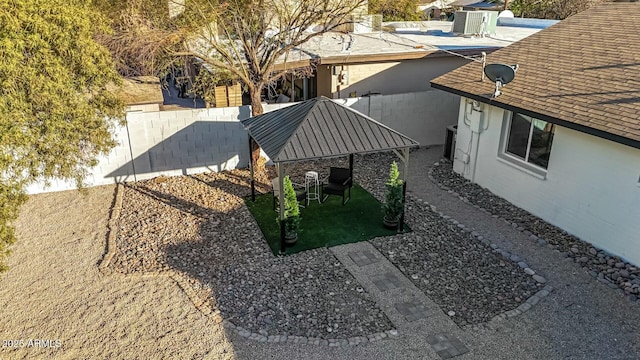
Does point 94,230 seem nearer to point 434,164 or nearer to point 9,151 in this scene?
point 9,151

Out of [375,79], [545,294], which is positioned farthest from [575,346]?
[375,79]

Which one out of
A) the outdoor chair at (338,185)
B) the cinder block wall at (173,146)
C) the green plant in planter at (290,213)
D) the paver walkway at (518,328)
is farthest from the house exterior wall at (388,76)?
the paver walkway at (518,328)

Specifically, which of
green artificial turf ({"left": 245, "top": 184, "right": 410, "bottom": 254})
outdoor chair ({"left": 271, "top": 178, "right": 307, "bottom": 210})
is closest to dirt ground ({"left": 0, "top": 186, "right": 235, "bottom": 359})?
green artificial turf ({"left": 245, "top": 184, "right": 410, "bottom": 254})

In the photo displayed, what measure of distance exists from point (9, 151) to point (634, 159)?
33.8 ft

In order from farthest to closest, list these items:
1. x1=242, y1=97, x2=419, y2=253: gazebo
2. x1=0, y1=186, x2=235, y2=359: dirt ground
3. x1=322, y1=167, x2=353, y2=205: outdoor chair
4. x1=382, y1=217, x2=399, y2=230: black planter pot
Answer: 1. x1=322, y1=167, x2=353, y2=205: outdoor chair
2. x1=382, y1=217, x2=399, y2=230: black planter pot
3. x1=242, y1=97, x2=419, y2=253: gazebo
4. x1=0, y1=186, x2=235, y2=359: dirt ground

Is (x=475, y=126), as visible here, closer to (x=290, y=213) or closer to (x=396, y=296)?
(x=290, y=213)

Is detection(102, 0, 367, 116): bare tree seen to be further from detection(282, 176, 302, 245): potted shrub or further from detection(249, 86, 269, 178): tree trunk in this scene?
detection(282, 176, 302, 245): potted shrub

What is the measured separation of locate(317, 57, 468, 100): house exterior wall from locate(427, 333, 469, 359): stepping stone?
10.4 meters

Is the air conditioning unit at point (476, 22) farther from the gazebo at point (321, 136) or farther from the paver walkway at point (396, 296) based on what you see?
the paver walkway at point (396, 296)

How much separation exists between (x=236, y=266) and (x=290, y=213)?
55.8 inches

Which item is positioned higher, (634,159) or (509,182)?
(634,159)

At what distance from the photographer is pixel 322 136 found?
27.9 ft

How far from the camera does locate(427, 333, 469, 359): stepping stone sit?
6156 millimetres

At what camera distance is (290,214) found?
28.2 ft
